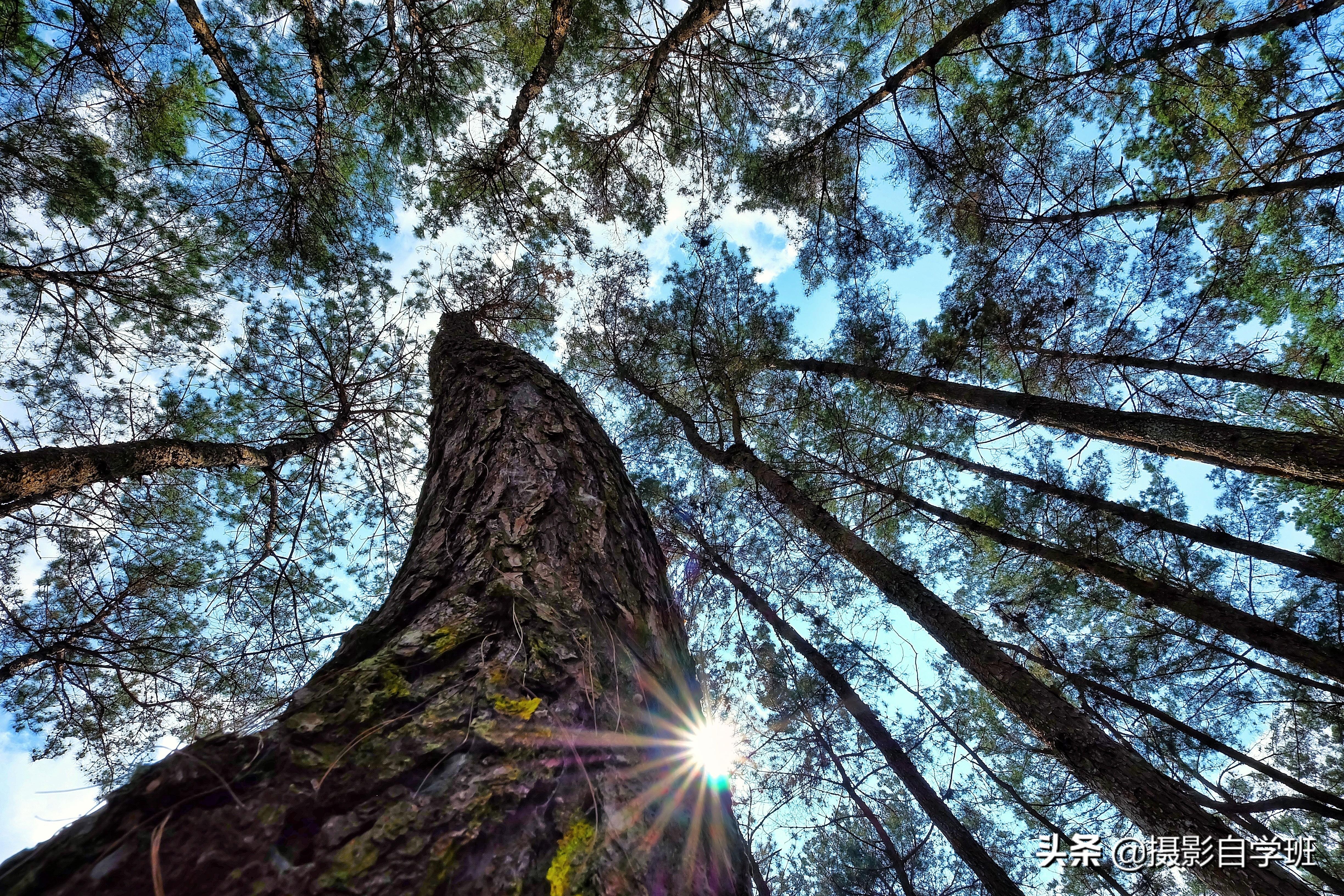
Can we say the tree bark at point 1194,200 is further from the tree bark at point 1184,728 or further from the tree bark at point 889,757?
the tree bark at point 889,757

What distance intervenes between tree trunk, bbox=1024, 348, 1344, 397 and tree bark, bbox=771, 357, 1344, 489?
5.71 ft

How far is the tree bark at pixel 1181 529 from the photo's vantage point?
16.3ft

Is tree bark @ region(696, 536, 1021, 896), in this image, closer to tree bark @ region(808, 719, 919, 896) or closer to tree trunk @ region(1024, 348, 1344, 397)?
tree bark @ region(808, 719, 919, 896)

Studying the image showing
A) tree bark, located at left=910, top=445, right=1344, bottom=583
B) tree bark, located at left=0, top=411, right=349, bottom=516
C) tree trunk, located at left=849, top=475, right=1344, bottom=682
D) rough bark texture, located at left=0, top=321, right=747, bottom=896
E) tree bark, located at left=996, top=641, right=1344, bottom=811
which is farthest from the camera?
tree bark, located at left=996, top=641, right=1344, bottom=811

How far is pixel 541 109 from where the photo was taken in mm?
5730

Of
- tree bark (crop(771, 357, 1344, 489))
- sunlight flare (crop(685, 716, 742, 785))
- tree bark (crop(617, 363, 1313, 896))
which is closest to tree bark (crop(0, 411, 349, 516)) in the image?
sunlight flare (crop(685, 716, 742, 785))

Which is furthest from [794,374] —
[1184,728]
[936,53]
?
[1184,728]

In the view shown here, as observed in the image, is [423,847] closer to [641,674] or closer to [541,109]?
[641,674]

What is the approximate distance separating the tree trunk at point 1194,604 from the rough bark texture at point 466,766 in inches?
200

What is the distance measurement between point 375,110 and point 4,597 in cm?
521

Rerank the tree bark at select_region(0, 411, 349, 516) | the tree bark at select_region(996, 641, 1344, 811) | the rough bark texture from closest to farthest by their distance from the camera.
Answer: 1. the rough bark texture
2. the tree bark at select_region(0, 411, 349, 516)
3. the tree bark at select_region(996, 641, 1344, 811)

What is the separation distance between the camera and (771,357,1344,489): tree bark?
3158mm

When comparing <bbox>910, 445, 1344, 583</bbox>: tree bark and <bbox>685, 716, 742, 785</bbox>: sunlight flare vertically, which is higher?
<bbox>910, 445, 1344, 583</bbox>: tree bark

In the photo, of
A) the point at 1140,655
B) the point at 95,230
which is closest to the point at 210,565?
the point at 95,230
